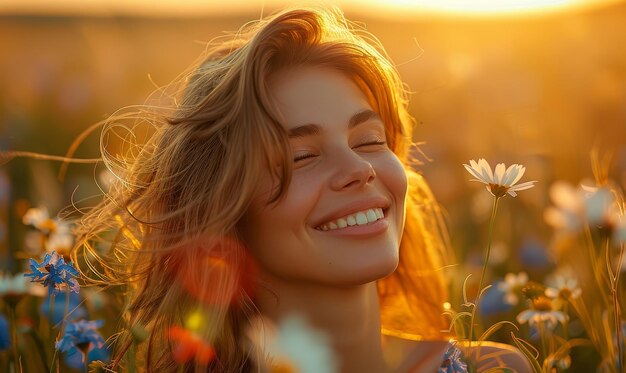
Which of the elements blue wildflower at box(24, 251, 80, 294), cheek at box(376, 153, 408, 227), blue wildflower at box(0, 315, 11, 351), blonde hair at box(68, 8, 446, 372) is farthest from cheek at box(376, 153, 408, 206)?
blue wildflower at box(0, 315, 11, 351)

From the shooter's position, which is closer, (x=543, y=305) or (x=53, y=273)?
(x=53, y=273)

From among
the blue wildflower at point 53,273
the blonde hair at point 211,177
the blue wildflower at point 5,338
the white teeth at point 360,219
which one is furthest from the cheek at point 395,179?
the blue wildflower at point 5,338

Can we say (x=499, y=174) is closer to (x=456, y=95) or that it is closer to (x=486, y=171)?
(x=486, y=171)

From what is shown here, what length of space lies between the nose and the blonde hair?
0.10m

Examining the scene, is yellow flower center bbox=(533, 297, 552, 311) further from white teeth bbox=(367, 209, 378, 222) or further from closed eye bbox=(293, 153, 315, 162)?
closed eye bbox=(293, 153, 315, 162)

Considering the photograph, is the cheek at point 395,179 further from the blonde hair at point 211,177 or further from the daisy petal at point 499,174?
the daisy petal at point 499,174

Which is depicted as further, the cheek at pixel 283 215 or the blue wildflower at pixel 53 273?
the cheek at pixel 283 215

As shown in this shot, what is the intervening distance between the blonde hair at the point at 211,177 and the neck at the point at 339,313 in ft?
0.22

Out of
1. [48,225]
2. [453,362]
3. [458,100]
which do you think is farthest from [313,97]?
[458,100]

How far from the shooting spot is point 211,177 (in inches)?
84.0

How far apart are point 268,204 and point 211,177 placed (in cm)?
18

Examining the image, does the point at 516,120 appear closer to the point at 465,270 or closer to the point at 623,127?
the point at 623,127

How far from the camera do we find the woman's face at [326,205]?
200 centimetres

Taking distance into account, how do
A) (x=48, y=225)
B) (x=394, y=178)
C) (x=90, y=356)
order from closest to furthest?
(x=394, y=178), (x=90, y=356), (x=48, y=225)
